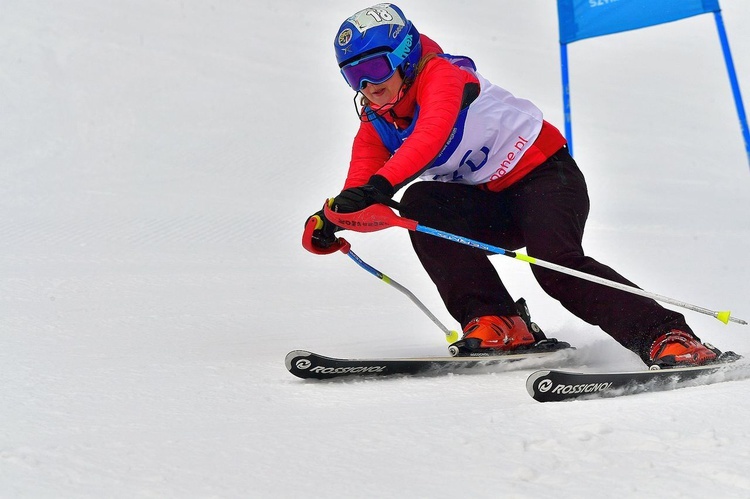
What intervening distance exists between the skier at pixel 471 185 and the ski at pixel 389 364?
0.10 m

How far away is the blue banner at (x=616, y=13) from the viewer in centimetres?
567

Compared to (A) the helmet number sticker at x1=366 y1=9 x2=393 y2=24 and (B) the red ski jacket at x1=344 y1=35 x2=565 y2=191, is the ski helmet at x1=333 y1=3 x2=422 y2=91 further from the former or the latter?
(B) the red ski jacket at x1=344 y1=35 x2=565 y2=191

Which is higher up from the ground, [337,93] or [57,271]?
[337,93]

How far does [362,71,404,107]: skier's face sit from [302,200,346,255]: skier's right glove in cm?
47

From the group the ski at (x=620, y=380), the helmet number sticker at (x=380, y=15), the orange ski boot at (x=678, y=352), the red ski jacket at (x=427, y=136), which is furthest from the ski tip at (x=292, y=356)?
the helmet number sticker at (x=380, y=15)

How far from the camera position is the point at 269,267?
5.36 meters

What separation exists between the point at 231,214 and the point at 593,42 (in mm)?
10920

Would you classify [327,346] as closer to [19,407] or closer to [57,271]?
[19,407]

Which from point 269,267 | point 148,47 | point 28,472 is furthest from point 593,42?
point 28,472

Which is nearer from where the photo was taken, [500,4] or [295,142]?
[295,142]

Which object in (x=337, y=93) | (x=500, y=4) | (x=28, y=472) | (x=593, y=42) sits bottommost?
(x=28, y=472)

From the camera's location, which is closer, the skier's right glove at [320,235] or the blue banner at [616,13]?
the skier's right glove at [320,235]

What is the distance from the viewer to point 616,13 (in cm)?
596

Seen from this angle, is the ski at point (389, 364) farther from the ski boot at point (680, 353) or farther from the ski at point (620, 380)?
the ski at point (620, 380)
